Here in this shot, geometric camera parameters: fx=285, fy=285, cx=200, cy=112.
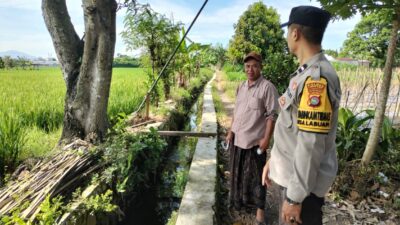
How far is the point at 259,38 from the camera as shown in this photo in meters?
16.5

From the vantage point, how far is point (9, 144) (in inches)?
111

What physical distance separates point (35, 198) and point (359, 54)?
35918 millimetres

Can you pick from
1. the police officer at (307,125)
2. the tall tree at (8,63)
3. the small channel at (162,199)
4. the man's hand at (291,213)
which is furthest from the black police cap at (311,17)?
the tall tree at (8,63)

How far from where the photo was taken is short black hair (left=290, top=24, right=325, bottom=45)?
54.0 inches

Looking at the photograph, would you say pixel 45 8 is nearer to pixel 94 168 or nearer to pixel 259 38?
pixel 94 168

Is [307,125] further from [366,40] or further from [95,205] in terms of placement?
[366,40]

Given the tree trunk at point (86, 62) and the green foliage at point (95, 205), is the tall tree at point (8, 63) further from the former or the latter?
the green foliage at point (95, 205)

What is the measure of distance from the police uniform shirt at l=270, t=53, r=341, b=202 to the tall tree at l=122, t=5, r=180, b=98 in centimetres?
528

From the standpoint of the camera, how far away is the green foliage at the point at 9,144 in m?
2.80

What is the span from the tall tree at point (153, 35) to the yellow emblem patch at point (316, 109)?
5375 mm

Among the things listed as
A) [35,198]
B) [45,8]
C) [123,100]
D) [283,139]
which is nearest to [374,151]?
[283,139]

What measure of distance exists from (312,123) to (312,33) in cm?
46

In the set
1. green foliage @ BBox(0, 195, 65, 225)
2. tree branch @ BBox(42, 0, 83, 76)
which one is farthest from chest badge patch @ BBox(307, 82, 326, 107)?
tree branch @ BBox(42, 0, 83, 76)

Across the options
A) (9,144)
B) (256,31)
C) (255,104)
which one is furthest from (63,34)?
(256,31)
